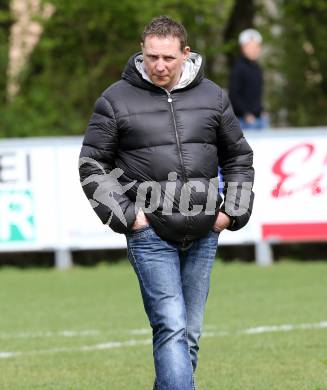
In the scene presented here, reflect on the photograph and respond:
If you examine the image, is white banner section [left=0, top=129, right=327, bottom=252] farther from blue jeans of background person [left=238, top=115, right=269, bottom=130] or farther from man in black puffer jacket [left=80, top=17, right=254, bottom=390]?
man in black puffer jacket [left=80, top=17, right=254, bottom=390]

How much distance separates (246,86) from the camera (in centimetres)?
1748

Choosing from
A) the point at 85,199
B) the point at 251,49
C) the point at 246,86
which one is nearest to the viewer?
the point at 85,199

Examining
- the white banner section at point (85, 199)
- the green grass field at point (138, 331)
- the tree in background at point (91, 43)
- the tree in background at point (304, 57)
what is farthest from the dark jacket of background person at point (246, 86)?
the tree in background at point (304, 57)

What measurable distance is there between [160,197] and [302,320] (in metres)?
5.00

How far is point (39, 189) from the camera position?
16.8m

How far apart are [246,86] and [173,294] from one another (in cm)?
1082

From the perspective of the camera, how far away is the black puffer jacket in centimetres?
Result: 686

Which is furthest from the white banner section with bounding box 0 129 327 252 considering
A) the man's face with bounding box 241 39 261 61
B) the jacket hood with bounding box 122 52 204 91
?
the jacket hood with bounding box 122 52 204 91

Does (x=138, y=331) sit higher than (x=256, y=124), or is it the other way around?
(x=256, y=124)

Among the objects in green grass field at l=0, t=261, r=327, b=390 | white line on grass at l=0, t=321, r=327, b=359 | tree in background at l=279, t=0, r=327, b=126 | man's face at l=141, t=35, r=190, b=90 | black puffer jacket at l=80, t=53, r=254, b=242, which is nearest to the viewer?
man's face at l=141, t=35, r=190, b=90

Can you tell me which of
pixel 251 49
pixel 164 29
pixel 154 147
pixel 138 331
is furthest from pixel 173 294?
pixel 251 49

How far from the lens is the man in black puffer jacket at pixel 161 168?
6.82 m

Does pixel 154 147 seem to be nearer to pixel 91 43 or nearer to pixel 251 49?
pixel 251 49

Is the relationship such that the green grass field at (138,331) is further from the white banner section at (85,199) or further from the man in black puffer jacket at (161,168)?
the man in black puffer jacket at (161,168)
